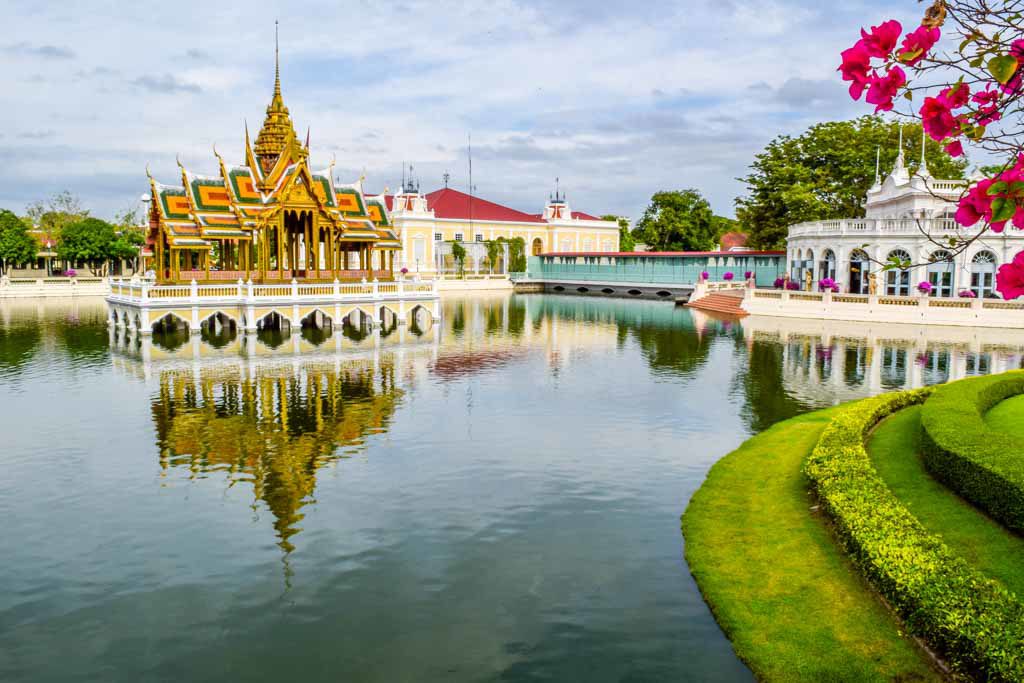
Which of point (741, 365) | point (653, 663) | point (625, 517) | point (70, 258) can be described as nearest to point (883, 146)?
point (741, 365)

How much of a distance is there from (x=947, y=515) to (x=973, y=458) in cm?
105

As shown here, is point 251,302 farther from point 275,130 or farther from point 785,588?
point 785,588

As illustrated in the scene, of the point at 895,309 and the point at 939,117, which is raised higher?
the point at 939,117

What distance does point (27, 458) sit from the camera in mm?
16172

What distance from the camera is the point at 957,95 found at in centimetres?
416

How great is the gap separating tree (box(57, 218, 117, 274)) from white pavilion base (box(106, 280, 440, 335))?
42639mm

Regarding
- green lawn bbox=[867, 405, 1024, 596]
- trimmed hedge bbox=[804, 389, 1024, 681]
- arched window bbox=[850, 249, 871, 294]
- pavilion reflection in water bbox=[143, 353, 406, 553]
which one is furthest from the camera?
arched window bbox=[850, 249, 871, 294]

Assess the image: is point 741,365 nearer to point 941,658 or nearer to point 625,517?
point 625,517

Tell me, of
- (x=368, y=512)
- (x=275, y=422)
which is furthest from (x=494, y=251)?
(x=368, y=512)

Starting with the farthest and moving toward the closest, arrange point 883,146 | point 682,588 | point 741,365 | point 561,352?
point 883,146 < point 561,352 < point 741,365 < point 682,588

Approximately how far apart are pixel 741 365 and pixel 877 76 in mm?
25738

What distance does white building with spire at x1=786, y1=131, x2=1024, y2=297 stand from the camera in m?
46.5

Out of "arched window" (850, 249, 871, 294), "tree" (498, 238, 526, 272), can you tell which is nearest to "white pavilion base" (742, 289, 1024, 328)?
"arched window" (850, 249, 871, 294)

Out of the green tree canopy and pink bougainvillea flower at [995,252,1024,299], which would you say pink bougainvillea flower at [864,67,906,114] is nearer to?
pink bougainvillea flower at [995,252,1024,299]
